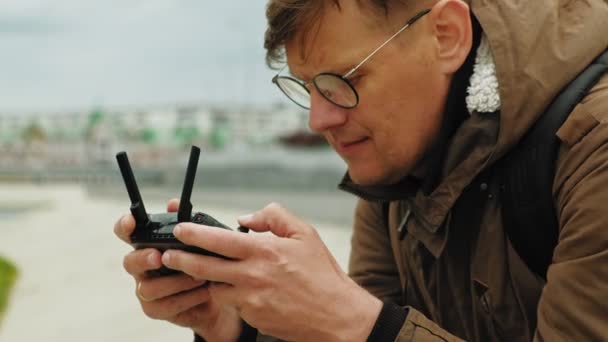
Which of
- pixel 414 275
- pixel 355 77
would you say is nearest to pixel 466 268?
pixel 414 275

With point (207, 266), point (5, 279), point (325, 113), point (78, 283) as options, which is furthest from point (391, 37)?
point (5, 279)

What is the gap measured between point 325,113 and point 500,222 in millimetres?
516

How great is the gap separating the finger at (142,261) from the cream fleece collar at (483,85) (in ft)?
2.77

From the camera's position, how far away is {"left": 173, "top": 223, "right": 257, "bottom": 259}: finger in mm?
1567

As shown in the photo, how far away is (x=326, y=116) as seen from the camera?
198cm

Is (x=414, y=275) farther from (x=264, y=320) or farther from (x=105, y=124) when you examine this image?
(x=105, y=124)

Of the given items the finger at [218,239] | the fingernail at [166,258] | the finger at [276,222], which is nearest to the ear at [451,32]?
the finger at [276,222]

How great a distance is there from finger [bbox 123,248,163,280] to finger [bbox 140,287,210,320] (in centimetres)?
11

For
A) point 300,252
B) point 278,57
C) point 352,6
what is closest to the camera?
point 300,252

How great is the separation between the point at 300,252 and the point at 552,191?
1.84 feet

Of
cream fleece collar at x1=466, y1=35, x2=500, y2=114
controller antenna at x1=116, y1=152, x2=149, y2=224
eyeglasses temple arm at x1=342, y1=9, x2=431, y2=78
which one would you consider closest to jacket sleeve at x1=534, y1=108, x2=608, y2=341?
cream fleece collar at x1=466, y1=35, x2=500, y2=114

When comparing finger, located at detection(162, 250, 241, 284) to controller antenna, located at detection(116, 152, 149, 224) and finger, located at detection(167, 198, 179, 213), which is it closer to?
controller antenna, located at detection(116, 152, 149, 224)

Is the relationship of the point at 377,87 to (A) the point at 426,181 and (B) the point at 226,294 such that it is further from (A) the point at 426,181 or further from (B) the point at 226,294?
(B) the point at 226,294

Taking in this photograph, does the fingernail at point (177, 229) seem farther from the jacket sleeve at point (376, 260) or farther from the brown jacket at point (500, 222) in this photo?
the jacket sleeve at point (376, 260)
